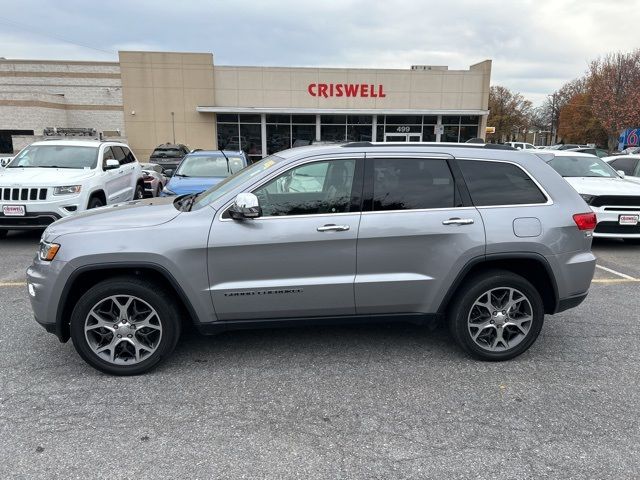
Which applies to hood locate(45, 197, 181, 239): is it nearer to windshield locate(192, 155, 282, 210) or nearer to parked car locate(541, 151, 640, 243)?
windshield locate(192, 155, 282, 210)

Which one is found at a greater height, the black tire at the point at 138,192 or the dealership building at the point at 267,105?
the dealership building at the point at 267,105

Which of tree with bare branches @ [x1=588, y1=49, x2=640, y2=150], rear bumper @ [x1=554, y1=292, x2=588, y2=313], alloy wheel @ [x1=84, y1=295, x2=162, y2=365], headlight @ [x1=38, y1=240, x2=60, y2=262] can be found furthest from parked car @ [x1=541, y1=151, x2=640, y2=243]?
tree with bare branches @ [x1=588, y1=49, x2=640, y2=150]

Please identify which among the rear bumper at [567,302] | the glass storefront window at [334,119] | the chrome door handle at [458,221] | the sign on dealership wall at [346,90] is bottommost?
the rear bumper at [567,302]

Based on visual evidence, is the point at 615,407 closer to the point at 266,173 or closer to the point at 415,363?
the point at 415,363

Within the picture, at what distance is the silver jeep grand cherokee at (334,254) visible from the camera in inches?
136

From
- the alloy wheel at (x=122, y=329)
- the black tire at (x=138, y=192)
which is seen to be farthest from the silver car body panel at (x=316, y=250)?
the black tire at (x=138, y=192)

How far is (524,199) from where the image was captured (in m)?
3.83

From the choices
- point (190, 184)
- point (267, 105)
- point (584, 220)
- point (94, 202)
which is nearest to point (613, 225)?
point (584, 220)

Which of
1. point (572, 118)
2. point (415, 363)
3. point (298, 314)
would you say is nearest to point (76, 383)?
point (298, 314)

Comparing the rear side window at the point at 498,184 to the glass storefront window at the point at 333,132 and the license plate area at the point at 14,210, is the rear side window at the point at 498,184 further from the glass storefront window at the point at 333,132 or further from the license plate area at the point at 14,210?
the glass storefront window at the point at 333,132

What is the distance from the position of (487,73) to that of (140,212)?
98.0ft

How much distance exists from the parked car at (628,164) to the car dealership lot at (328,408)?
25.4 feet

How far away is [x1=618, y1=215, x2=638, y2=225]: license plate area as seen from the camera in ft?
26.0

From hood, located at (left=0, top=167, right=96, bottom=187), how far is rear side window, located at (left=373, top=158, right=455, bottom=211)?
20.4 feet
